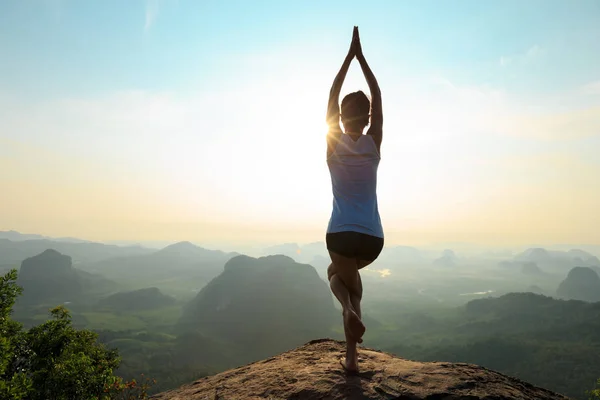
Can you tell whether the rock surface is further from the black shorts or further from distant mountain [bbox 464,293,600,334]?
distant mountain [bbox 464,293,600,334]

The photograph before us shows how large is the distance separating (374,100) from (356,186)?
132 cm

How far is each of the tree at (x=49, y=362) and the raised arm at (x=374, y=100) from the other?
7.08 metres

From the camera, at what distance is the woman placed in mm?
4242

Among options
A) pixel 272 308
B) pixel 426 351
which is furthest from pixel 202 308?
pixel 426 351

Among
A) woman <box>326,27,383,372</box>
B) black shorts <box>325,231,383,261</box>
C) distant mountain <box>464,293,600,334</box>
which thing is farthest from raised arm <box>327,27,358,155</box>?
distant mountain <box>464,293,600,334</box>

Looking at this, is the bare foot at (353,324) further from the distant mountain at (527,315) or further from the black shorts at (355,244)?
the distant mountain at (527,315)

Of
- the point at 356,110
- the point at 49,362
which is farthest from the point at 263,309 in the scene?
the point at 356,110

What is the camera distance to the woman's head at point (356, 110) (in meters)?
4.53

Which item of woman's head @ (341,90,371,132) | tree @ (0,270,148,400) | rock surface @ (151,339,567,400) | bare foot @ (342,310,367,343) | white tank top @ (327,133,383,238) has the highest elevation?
woman's head @ (341,90,371,132)

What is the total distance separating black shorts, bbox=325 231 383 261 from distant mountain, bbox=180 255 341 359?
Result: 470ft

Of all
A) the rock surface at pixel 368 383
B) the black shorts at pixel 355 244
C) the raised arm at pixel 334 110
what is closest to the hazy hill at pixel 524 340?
the rock surface at pixel 368 383

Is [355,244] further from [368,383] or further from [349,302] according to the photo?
[368,383]

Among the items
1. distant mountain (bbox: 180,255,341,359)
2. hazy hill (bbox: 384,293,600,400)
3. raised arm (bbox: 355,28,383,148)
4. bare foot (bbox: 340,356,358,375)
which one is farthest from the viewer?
distant mountain (bbox: 180,255,341,359)

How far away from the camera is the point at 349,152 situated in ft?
14.2
